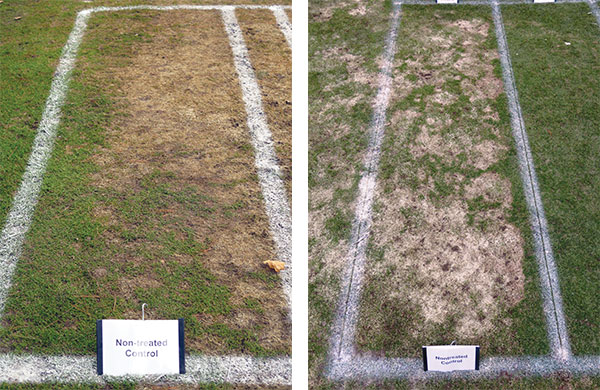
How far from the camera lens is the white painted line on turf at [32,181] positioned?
3783mm

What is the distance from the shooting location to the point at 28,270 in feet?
12.2

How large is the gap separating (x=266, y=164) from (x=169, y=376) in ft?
6.28

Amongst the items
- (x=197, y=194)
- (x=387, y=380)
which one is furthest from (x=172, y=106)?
(x=387, y=380)

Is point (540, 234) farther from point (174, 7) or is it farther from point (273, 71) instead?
point (174, 7)

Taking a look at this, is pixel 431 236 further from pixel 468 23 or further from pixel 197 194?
pixel 468 23

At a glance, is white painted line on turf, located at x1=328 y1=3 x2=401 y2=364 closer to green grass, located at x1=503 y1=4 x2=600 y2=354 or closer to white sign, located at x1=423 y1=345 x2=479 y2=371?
white sign, located at x1=423 y1=345 x2=479 y2=371

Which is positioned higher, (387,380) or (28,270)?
(28,270)

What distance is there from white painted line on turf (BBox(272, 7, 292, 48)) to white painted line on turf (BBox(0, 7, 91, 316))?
2.29 m

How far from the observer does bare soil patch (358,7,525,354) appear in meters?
3.70

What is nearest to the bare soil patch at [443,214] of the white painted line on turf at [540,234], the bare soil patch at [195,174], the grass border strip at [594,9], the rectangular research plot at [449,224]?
the rectangular research plot at [449,224]

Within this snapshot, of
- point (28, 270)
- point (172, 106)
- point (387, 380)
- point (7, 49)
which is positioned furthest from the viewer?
point (7, 49)

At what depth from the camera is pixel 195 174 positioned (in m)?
4.33

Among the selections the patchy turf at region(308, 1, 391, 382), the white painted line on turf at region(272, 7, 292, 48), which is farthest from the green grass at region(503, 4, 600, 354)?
the white painted line on turf at region(272, 7, 292, 48)

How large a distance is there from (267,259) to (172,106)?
1.91 meters
